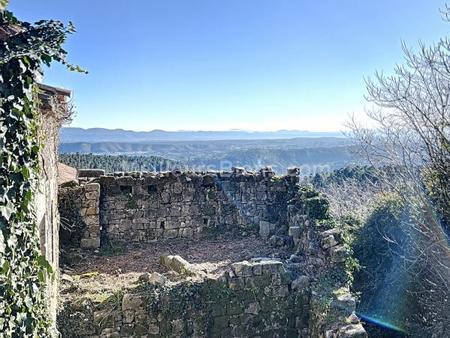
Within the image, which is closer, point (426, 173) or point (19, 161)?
point (19, 161)

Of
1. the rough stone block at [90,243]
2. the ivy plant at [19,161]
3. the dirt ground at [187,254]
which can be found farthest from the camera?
the rough stone block at [90,243]

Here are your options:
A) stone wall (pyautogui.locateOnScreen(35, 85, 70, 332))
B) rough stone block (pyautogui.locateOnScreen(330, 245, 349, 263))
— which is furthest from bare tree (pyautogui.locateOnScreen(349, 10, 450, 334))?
stone wall (pyautogui.locateOnScreen(35, 85, 70, 332))

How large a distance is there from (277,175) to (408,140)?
12.9ft

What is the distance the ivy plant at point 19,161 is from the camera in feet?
11.0

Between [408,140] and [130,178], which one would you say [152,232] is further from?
[408,140]

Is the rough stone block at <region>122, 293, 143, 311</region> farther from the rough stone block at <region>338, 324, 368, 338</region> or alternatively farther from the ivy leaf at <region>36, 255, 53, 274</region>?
the rough stone block at <region>338, 324, 368, 338</region>

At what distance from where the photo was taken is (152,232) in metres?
11.7

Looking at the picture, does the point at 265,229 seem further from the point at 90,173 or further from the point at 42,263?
the point at 42,263

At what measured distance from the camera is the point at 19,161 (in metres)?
3.77

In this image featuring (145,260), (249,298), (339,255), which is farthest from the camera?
(145,260)

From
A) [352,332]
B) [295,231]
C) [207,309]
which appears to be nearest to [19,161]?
[207,309]

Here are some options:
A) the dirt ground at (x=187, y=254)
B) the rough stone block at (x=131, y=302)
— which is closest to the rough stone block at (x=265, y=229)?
the dirt ground at (x=187, y=254)

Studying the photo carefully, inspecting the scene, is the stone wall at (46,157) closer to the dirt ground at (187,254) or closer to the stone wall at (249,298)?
the stone wall at (249,298)

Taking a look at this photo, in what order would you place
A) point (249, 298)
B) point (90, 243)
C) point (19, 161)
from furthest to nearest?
point (90, 243), point (249, 298), point (19, 161)
